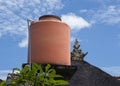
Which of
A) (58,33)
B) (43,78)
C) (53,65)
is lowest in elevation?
(43,78)

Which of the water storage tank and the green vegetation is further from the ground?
Answer: the water storage tank

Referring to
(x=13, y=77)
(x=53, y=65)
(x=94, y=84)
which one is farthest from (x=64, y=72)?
(x=13, y=77)

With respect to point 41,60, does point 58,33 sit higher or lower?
higher

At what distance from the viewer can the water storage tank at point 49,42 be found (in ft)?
30.2

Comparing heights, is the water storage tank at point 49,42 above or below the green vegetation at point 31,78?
above

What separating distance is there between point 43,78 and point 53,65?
11.2 ft

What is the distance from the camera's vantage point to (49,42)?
9.19 m

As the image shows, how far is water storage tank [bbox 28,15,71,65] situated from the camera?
362 inches

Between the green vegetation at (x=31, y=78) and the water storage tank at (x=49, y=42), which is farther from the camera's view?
the water storage tank at (x=49, y=42)

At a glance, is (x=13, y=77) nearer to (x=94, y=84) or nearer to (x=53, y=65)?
(x=53, y=65)

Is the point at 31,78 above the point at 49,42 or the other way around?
the other way around

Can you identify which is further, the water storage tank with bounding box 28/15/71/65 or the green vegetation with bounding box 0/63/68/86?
the water storage tank with bounding box 28/15/71/65

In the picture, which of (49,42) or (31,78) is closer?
(31,78)

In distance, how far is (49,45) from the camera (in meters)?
9.18
